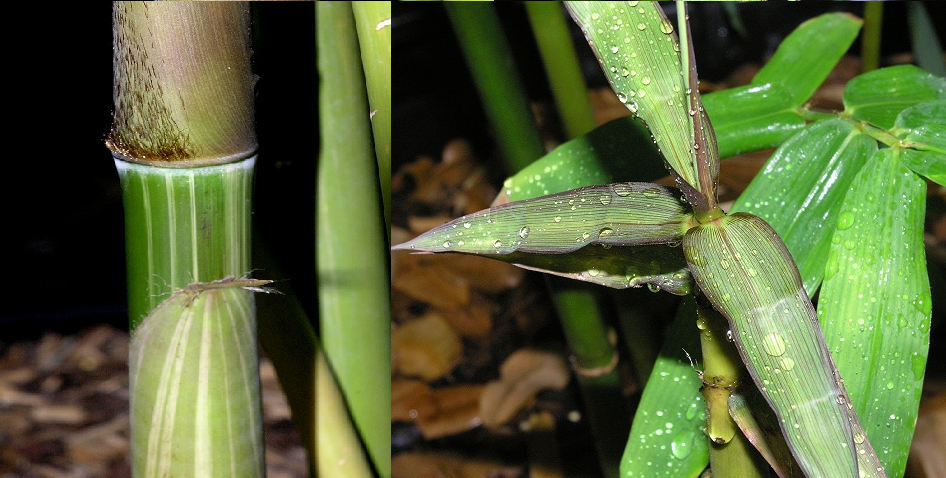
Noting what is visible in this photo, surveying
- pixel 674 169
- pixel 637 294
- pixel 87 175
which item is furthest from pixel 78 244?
pixel 674 169

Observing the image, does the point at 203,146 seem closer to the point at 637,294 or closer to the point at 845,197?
the point at 845,197

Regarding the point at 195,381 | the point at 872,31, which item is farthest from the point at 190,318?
the point at 872,31

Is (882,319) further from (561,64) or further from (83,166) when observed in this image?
(83,166)

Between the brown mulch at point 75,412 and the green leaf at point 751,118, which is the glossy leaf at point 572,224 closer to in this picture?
the green leaf at point 751,118

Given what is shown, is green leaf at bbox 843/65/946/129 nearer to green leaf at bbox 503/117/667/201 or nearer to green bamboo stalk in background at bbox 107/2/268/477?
green leaf at bbox 503/117/667/201

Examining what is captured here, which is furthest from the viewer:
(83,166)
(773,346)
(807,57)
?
(83,166)

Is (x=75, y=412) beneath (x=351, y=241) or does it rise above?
beneath
